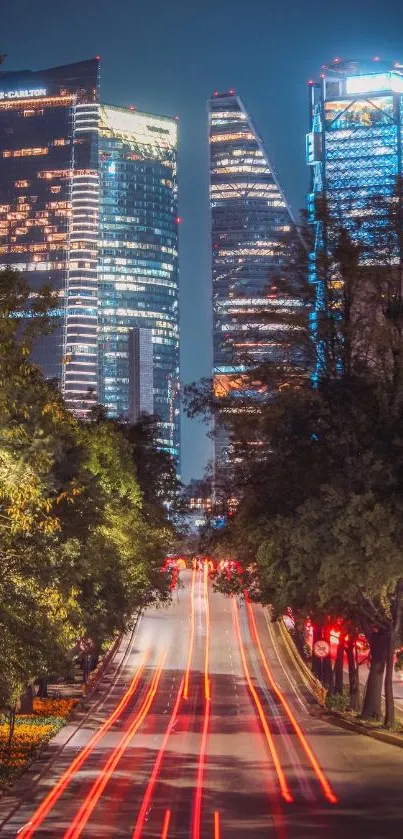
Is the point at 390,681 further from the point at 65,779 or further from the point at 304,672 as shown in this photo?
the point at 304,672

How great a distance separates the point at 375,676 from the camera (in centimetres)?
4519

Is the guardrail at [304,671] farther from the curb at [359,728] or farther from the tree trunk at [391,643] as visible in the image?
the tree trunk at [391,643]

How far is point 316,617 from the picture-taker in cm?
4394

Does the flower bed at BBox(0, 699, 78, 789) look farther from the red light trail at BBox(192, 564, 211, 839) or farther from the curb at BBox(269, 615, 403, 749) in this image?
the curb at BBox(269, 615, 403, 749)

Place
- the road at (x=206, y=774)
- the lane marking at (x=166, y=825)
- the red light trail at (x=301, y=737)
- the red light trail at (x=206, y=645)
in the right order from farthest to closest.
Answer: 1. the red light trail at (x=206, y=645)
2. the red light trail at (x=301, y=737)
3. the road at (x=206, y=774)
4. the lane marking at (x=166, y=825)

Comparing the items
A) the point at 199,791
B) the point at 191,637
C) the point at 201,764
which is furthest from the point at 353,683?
the point at 191,637

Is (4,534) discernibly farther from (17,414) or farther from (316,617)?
(316,617)

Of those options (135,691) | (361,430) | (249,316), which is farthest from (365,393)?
(135,691)

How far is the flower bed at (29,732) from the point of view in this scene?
3159 centimetres

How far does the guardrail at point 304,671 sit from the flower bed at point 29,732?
1114cm

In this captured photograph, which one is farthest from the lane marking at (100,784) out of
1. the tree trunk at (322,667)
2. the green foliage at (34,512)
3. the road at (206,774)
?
the tree trunk at (322,667)

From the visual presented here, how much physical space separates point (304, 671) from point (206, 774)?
132 feet

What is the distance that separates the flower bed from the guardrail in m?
11.1

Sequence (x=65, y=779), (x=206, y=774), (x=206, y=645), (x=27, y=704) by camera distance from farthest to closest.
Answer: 1. (x=206, y=645)
2. (x=27, y=704)
3. (x=206, y=774)
4. (x=65, y=779)
